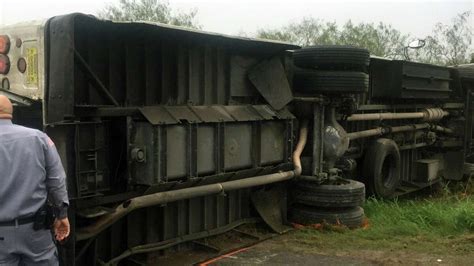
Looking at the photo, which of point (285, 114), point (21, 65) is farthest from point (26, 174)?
point (285, 114)

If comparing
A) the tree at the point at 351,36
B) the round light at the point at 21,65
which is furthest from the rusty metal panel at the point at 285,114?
the tree at the point at 351,36

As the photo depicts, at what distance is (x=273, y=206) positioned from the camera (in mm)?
6879

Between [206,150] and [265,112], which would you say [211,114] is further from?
[265,112]

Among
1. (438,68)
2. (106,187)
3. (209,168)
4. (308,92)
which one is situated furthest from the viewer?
(438,68)

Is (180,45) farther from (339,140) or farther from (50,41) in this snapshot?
(339,140)

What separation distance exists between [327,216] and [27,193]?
422 centimetres

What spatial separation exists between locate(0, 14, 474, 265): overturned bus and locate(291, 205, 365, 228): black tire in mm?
16

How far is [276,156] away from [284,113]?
535mm

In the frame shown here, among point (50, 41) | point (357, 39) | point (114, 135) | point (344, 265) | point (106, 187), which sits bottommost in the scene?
point (344, 265)

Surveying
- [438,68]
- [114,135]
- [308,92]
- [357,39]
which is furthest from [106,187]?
[357,39]

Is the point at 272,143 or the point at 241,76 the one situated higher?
the point at 241,76

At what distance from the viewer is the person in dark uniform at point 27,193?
3418 mm

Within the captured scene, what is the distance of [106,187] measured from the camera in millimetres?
4840

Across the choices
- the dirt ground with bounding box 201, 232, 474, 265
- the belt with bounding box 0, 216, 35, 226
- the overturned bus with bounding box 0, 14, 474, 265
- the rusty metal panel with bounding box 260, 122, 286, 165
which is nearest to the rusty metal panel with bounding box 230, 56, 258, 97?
the overturned bus with bounding box 0, 14, 474, 265
